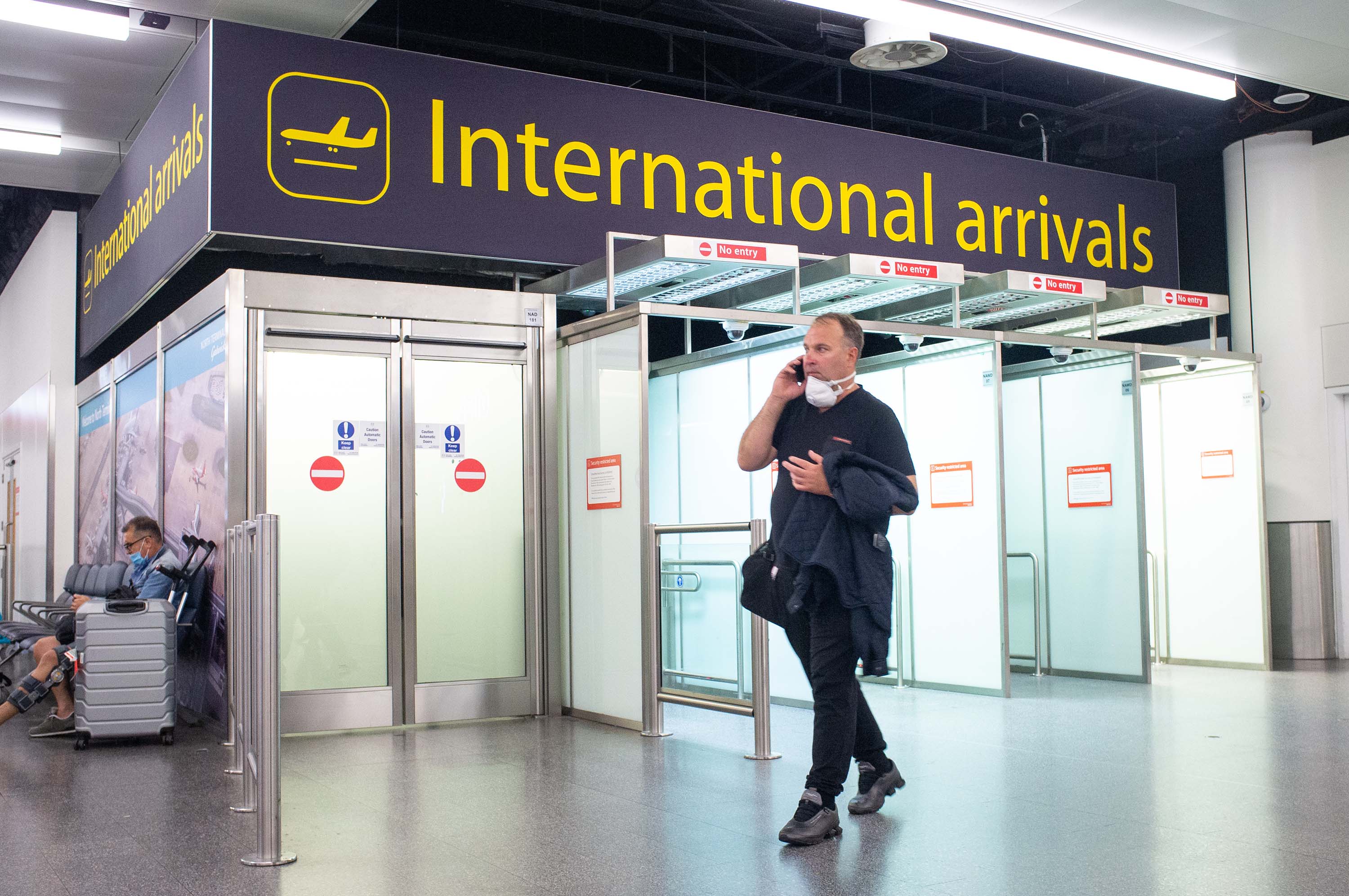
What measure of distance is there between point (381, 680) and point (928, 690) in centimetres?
371

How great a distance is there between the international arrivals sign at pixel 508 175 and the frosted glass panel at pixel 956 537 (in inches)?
50.8

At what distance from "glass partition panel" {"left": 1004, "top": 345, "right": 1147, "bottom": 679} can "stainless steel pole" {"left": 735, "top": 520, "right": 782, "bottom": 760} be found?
3933 millimetres

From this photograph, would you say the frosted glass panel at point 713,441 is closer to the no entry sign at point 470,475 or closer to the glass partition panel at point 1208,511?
the no entry sign at point 470,475

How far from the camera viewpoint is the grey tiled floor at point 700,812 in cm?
362

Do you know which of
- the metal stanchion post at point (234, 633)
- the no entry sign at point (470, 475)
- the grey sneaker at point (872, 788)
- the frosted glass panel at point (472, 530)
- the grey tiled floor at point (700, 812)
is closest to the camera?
the grey tiled floor at point (700, 812)

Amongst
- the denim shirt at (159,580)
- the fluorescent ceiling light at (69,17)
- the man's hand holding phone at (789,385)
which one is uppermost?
the fluorescent ceiling light at (69,17)

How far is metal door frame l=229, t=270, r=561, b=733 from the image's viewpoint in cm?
679

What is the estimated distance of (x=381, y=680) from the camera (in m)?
7.09

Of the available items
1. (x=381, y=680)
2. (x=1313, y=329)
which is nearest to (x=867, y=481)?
(x=381, y=680)

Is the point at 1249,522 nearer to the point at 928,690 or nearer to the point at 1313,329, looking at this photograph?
the point at 1313,329

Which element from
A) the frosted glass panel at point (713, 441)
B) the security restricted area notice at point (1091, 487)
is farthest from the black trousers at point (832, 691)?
the security restricted area notice at point (1091, 487)

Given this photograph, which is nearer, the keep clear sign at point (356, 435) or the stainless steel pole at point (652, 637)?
the stainless steel pole at point (652, 637)

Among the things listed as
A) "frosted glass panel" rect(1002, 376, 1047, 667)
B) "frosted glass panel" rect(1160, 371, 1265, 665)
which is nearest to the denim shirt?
"frosted glass panel" rect(1002, 376, 1047, 667)

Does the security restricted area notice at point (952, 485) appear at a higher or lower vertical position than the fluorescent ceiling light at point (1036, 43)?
lower
